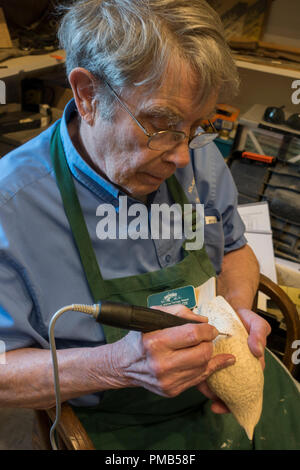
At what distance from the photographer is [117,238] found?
3.48ft

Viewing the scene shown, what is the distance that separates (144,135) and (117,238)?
0.30 m

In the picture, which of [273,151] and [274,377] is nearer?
[274,377]

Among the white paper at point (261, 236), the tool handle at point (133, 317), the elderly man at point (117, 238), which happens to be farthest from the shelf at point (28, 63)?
the tool handle at point (133, 317)

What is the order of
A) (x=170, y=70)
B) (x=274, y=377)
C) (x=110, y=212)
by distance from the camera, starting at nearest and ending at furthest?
1. (x=170, y=70)
2. (x=110, y=212)
3. (x=274, y=377)

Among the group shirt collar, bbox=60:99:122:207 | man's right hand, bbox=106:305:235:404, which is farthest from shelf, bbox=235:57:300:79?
man's right hand, bbox=106:305:235:404

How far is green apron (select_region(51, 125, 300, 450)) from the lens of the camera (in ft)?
3.30

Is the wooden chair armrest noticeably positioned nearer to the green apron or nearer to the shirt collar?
the green apron

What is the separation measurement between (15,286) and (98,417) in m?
0.47

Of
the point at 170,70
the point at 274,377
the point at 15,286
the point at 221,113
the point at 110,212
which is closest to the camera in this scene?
the point at 170,70

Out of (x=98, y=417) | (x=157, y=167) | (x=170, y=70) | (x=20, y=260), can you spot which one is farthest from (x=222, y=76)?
(x=98, y=417)

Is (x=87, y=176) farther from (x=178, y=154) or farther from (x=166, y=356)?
(x=166, y=356)

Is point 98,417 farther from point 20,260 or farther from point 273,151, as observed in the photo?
point 273,151

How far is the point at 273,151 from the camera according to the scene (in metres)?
1.99
